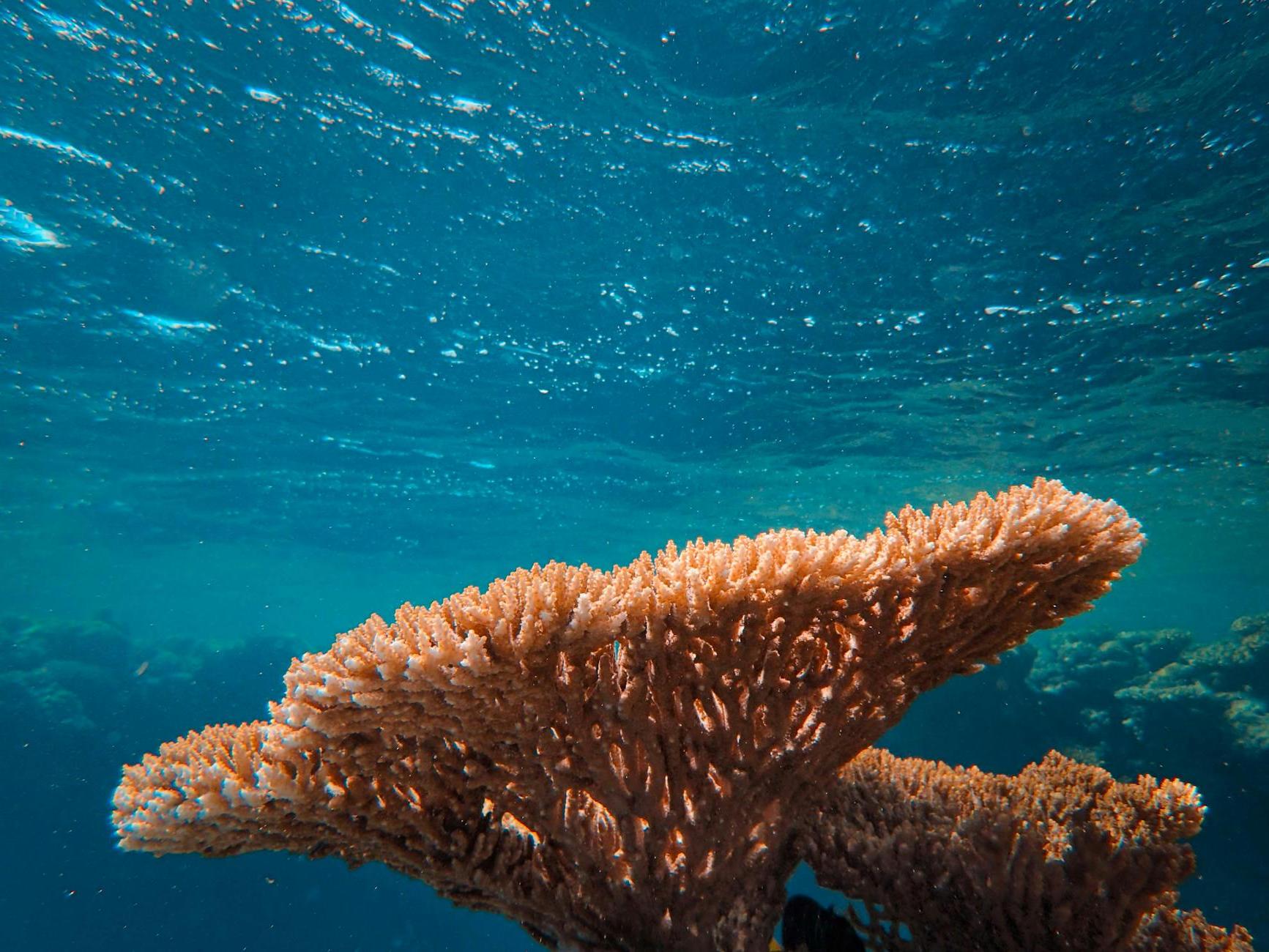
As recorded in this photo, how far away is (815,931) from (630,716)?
202 centimetres

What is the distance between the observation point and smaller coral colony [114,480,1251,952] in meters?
2.50

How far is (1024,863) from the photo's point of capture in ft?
10.5

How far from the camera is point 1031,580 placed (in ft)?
8.84

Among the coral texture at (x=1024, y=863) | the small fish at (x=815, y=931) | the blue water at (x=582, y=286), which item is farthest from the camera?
the blue water at (x=582, y=286)

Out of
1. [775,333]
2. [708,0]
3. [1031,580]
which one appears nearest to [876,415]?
[775,333]

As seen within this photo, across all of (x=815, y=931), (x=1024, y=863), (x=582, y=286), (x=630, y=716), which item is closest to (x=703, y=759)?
(x=630, y=716)

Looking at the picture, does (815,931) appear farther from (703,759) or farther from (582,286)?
(582,286)

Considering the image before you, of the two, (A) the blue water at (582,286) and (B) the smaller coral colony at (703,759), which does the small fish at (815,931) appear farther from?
(A) the blue water at (582,286)

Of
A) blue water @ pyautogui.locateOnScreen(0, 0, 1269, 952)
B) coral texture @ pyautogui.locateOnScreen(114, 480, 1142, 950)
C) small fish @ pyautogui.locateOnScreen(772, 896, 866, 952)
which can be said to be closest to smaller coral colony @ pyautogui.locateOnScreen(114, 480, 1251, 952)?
coral texture @ pyautogui.locateOnScreen(114, 480, 1142, 950)

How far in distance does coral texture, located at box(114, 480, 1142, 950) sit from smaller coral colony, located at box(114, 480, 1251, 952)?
0.01 metres

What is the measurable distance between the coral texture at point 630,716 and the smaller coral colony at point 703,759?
1 centimetres

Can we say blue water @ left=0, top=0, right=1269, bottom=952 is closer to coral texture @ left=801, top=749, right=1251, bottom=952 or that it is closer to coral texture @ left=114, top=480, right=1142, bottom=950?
coral texture @ left=114, top=480, right=1142, bottom=950

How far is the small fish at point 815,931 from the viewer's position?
139 inches

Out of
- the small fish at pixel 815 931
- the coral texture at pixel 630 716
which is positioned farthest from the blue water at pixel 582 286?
the small fish at pixel 815 931
